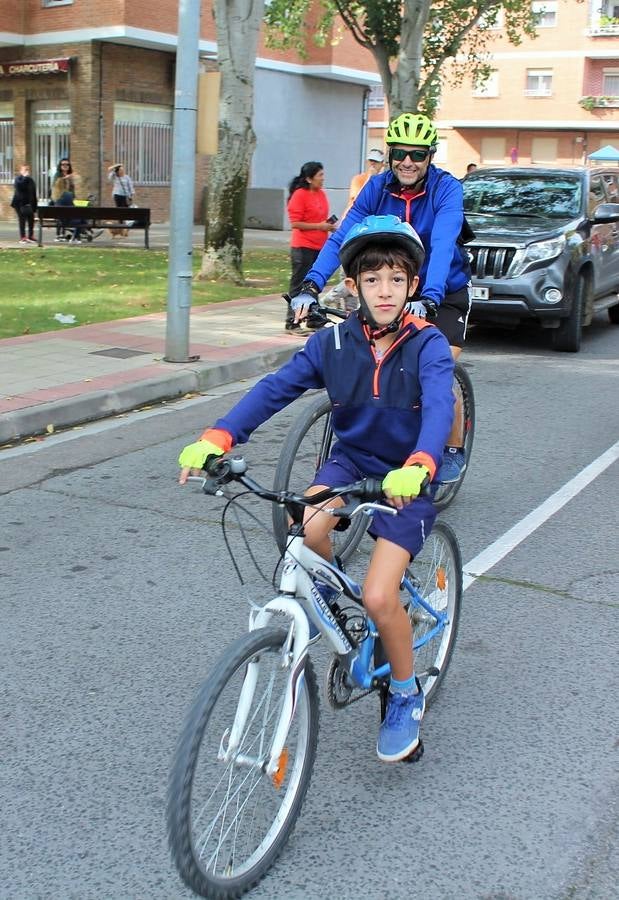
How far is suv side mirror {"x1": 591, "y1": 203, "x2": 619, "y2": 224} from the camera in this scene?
36.7 feet

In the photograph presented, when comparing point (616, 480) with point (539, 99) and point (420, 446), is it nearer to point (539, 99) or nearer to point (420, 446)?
point (420, 446)

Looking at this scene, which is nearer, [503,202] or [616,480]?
[616,480]

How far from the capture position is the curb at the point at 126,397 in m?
7.62

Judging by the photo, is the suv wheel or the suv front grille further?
the suv wheel

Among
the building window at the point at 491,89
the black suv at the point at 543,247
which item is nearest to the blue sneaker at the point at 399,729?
the black suv at the point at 543,247

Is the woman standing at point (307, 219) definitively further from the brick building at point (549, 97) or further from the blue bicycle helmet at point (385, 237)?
the brick building at point (549, 97)

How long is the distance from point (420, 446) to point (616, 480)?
4.13 m

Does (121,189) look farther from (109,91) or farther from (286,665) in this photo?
(286,665)

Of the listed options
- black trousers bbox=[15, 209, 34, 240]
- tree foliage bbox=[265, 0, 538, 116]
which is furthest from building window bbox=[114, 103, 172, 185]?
black trousers bbox=[15, 209, 34, 240]

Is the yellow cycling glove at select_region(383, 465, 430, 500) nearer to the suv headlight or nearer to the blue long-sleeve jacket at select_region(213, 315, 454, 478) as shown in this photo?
the blue long-sleeve jacket at select_region(213, 315, 454, 478)

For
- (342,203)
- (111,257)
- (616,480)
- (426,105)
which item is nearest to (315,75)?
(342,203)

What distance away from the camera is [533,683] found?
4094 millimetres

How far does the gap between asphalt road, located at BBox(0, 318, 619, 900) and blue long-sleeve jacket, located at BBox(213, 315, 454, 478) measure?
1078mm

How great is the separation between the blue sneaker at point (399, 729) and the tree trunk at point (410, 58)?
15.8m
